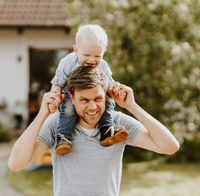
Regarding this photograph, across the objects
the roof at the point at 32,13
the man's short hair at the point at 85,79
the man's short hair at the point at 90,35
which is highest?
the man's short hair at the point at 90,35

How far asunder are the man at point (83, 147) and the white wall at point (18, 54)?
1194 centimetres

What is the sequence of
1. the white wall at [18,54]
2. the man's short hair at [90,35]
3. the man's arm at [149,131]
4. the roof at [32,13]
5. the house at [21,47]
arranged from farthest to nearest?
the white wall at [18,54], the house at [21,47], the roof at [32,13], the man's short hair at [90,35], the man's arm at [149,131]

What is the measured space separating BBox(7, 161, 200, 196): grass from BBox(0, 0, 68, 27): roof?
4.93 meters

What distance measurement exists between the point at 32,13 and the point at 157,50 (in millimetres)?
5227

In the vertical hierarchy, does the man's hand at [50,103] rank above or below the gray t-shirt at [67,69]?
below

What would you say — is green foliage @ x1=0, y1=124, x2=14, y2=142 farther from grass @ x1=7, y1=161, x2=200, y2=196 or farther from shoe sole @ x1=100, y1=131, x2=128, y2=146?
shoe sole @ x1=100, y1=131, x2=128, y2=146

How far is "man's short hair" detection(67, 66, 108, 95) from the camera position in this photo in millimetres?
2805

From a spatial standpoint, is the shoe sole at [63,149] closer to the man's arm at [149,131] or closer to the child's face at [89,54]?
the man's arm at [149,131]

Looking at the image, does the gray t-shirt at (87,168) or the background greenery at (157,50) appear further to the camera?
the background greenery at (157,50)

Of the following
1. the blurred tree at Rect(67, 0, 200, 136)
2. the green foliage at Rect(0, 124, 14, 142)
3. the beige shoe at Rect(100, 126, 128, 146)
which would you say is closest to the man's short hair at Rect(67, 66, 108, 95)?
the beige shoe at Rect(100, 126, 128, 146)

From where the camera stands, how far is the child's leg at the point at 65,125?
2793mm

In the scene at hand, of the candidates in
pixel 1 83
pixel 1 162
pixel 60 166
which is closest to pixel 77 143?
pixel 60 166

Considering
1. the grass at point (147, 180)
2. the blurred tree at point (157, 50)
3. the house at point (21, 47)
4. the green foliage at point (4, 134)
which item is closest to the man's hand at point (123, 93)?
the grass at point (147, 180)

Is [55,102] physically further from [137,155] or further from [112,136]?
[137,155]
